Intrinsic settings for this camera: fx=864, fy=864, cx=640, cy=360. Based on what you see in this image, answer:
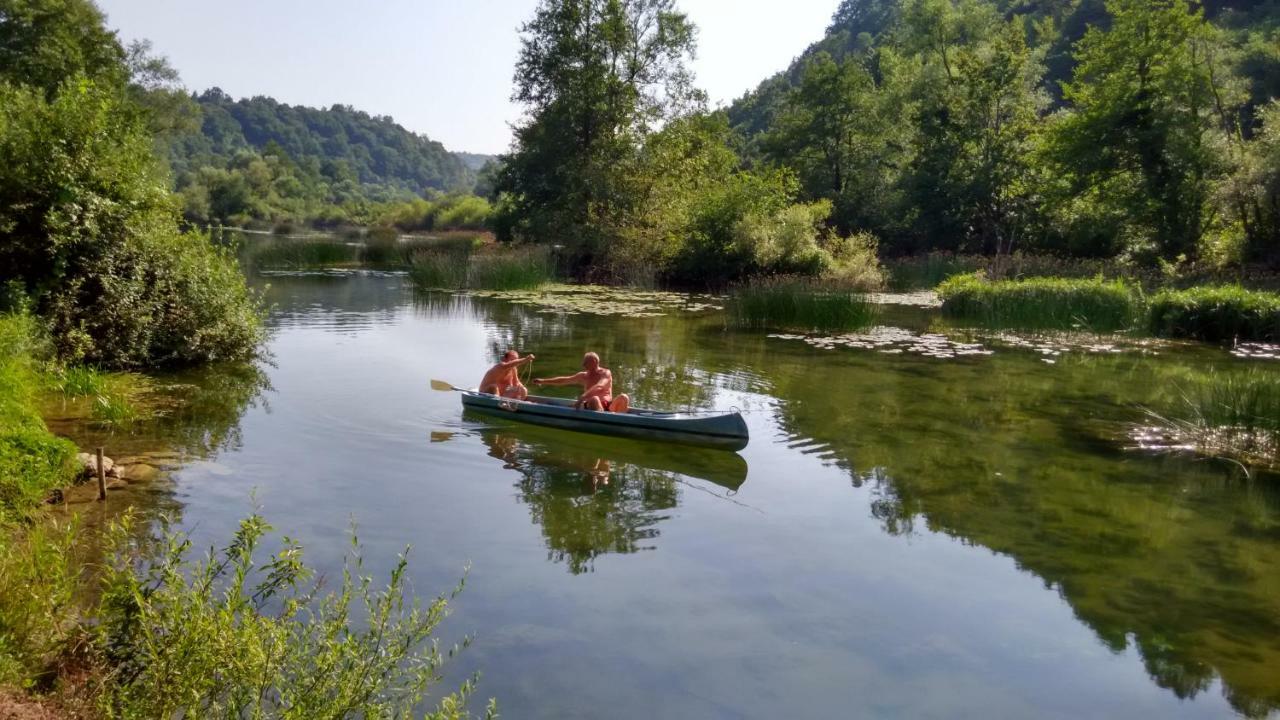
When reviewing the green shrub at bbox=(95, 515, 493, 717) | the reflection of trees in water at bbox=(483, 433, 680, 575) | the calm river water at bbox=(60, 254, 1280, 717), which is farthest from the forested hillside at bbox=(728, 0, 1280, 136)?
the green shrub at bbox=(95, 515, 493, 717)

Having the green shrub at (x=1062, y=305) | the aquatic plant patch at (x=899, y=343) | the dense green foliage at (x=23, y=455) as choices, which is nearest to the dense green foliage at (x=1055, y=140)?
the green shrub at (x=1062, y=305)

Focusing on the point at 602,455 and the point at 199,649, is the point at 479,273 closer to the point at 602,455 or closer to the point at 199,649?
the point at 602,455

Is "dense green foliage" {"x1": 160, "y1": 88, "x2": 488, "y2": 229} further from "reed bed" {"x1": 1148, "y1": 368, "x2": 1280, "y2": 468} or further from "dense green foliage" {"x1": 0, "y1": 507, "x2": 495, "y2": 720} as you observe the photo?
"reed bed" {"x1": 1148, "y1": 368, "x2": 1280, "y2": 468}

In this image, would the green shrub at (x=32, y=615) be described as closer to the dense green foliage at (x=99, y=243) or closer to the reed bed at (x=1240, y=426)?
the dense green foliage at (x=99, y=243)

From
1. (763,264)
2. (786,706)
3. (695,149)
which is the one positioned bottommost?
(786,706)

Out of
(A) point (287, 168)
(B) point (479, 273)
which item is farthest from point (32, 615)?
(A) point (287, 168)

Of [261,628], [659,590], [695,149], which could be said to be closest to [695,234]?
[695,149]

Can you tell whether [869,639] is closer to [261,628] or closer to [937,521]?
[937,521]

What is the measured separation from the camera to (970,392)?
12.7 m

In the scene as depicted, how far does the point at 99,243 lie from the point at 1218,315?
20.3 m

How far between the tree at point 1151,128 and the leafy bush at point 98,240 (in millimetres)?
28625

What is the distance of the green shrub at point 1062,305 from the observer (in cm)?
1873

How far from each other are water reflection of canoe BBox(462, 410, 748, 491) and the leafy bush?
17.7ft

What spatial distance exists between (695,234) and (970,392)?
1794cm
